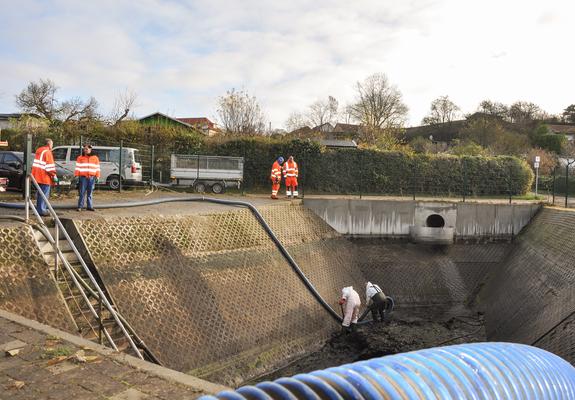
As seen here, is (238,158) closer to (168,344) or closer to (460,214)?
(460,214)

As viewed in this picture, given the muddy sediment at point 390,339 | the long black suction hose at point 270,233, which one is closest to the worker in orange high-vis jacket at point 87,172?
the long black suction hose at point 270,233

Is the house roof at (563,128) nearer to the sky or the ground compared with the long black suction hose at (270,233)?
nearer to the sky

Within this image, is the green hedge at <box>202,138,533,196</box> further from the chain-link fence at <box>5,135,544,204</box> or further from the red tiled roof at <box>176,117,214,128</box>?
the red tiled roof at <box>176,117,214,128</box>

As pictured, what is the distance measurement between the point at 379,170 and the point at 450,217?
6727mm

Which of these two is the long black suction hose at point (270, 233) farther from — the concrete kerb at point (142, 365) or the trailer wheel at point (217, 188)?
the trailer wheel at point (217, 188)

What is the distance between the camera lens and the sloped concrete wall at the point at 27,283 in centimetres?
652

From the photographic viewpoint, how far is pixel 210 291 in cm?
951

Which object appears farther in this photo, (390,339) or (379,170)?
(379,170)

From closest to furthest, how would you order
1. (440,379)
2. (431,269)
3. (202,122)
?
(440,379)
(431,269)
(202,122)

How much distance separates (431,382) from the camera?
3.29 meters

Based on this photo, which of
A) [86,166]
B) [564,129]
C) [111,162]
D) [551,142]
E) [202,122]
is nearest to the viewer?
[86,166]

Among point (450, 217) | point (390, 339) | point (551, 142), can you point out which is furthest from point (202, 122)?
point (390, 339)

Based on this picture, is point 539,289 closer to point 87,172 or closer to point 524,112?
point 87,172

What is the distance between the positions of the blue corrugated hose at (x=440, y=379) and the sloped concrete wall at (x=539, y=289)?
4579mm
